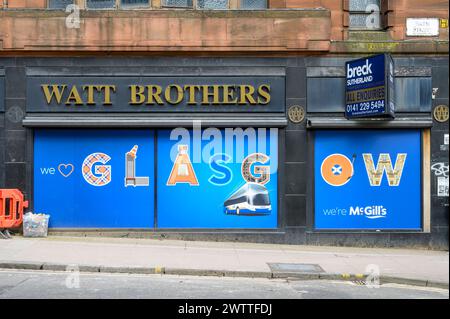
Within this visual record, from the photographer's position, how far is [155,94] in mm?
14617

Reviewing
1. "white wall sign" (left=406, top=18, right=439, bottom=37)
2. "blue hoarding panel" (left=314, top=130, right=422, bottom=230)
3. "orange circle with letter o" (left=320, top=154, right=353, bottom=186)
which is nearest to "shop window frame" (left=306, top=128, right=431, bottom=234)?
"blue hoarding panel" (left=314, top=130, right=422, bottom=230)

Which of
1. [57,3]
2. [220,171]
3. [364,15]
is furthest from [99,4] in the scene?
[364,15]

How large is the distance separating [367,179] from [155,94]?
561 cm

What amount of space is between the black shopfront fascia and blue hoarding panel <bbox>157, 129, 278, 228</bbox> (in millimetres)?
193

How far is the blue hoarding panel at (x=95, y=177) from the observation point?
1470 centimetres

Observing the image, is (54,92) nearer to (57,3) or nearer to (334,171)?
(57,3)

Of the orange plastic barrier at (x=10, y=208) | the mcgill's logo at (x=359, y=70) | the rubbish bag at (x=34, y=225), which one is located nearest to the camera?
the mcgill's logo at (x=359, y=70)

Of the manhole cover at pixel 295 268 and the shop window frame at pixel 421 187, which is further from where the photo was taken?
the shop window frame at pixel 421 187

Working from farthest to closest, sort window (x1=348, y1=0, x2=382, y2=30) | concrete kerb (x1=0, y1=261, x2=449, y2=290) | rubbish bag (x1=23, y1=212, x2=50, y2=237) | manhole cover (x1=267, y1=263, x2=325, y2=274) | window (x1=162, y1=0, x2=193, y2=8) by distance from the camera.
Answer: window (x1=348, y1=0, x2=382, y2=30)
window (x1=162, y1=0, x2=193, y2=8)
rubbish bag (x1=23, y1=212, x2=50, y2=237)
manhole cover (x1=267, y1=263, x2=325, y2=274)
concrete kerb (x1=0, y1=261, x2=449, y2=290)

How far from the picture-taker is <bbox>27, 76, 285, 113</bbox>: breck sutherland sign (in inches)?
576

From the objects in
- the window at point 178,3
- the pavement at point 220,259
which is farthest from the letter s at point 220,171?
the window at point 178,3

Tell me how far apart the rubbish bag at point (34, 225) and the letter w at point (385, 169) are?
26.1ft

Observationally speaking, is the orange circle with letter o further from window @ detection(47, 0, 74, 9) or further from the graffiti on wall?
window @ detection(47, 0, 74, 9)

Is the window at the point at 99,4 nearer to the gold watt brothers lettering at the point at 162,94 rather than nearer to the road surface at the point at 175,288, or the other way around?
the gold watt brothers lettering at the point at 162,94
